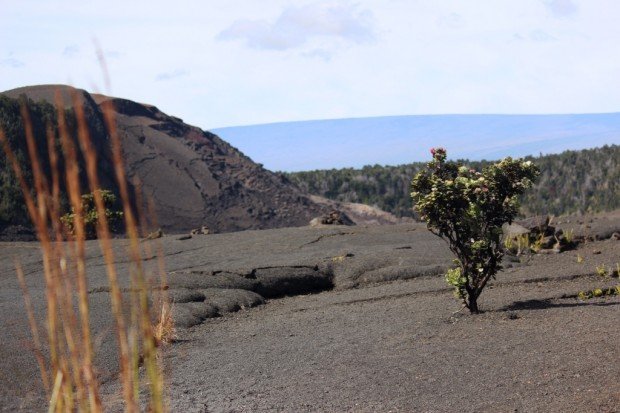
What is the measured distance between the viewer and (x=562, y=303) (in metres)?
9.88

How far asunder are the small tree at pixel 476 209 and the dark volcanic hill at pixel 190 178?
22.8 m

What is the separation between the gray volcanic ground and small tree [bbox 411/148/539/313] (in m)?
0.49

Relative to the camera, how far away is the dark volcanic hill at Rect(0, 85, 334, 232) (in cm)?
3344

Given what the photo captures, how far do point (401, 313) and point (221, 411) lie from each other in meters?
4.22

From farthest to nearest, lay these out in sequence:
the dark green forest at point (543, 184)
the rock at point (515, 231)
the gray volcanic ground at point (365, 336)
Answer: the dark green forest at point (543, 184) → the rock at point (515, 231) → the gray volcanic ground at point (365, 336)

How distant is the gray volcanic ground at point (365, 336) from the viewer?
636cm

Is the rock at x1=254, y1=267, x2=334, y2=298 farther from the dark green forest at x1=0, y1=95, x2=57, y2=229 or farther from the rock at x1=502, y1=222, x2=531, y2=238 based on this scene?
the dark green forest at x1=0, y1=95, x2=57, y2=229

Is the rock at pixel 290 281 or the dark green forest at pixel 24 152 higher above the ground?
the dark green forest at pixel 24 152

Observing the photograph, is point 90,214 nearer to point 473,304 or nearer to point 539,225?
point 539,225

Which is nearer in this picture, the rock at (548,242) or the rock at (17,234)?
the rock at (548,242)

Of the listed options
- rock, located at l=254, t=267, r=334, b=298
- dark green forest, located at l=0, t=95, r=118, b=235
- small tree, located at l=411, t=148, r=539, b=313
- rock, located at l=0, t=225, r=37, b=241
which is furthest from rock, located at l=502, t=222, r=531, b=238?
rock, located at l=0, t=225, r=37, b=241

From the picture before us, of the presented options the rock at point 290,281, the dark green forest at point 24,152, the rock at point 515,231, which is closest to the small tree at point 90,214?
the dark green forest at point 24,152

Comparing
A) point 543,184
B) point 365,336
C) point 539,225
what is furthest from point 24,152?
point 543,184

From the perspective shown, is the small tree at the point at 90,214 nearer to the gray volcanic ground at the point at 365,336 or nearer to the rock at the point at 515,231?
the gray volcanic ground at the point at 365,336
